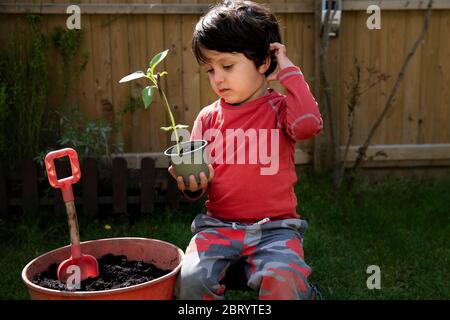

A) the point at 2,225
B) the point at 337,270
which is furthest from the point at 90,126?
the point at 337,270

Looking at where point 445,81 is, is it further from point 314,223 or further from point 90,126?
point 90,126

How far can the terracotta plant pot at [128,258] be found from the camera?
4.95 ft

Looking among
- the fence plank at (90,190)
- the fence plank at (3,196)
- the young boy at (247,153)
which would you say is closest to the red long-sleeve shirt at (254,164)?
the young boy at (247,153)

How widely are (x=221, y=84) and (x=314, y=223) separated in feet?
5.68

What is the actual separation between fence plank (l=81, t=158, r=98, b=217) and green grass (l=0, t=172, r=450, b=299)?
8 cm

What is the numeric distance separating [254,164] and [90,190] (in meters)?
1.87

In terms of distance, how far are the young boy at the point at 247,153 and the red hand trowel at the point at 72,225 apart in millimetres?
281

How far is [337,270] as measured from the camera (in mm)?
2855

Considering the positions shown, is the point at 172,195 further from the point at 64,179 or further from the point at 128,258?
the point at 64,179

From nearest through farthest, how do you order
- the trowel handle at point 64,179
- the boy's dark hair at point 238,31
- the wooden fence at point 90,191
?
1. the trowel handle at point 64,179
2. the boy's dark hair at point 238,31
3. the wooden fence at point 90,191

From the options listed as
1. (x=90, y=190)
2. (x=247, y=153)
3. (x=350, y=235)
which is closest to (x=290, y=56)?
(x=350, y=235)

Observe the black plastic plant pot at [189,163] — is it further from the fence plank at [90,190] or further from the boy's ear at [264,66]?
the fence plank at [90,190]

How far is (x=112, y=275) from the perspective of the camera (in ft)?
5.76

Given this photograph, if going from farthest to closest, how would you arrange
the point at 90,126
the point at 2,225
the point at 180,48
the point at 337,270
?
1. the point at 180,48
2. the point at 90,126
3. the point at 2,225
4. the point at 337,270
